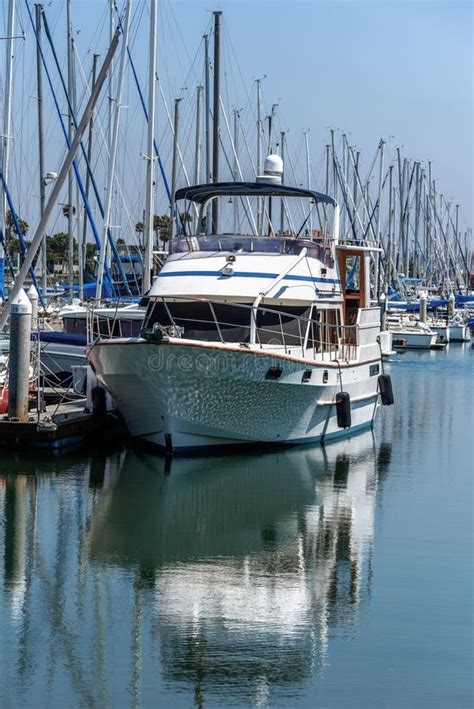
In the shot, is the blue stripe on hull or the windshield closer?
the blue stripe on hull

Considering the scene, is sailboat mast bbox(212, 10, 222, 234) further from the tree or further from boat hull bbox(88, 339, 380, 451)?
boat hull bbox(88, 339, 380, 451)

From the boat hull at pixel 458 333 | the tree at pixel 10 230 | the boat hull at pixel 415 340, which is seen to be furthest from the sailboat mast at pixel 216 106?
the boat hull at pixel 458 333

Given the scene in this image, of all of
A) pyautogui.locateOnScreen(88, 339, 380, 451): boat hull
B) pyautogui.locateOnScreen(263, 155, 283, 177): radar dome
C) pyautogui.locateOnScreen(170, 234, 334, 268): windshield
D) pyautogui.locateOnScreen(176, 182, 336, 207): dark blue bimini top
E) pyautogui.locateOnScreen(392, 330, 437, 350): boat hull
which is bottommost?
pyautogui.locateOnScreen(392, 330, 437, 350): boat hull

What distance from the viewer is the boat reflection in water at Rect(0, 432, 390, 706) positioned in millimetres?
11961

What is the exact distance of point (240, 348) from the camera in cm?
2216

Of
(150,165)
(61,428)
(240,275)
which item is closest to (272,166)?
(150,165)

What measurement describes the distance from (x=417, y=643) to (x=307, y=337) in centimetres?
1183

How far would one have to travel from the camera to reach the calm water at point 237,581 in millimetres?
11875

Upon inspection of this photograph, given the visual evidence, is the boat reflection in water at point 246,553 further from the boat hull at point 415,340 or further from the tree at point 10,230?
the boat hull at point 415,340

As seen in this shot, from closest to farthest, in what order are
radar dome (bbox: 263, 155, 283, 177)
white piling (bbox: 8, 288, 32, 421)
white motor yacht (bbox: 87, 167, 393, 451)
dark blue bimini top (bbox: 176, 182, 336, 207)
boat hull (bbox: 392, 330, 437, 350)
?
white motor yacht (bbox: 87, 167, 393, 451) → white piling (bbox: 8, 288, 32, 421) → dark blue bimini top (bbox: 176, 182, 336, 207) → radar dome (bbox: 263, 155, 283, 177) → boat hull (bbox: 392, 330, 437, 350)

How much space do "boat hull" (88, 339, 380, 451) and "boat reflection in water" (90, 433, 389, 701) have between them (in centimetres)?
53

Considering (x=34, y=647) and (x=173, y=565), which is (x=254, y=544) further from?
(x=34, y=647)

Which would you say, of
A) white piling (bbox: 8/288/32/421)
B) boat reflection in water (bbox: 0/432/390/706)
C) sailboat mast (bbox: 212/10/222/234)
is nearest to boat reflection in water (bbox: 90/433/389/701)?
boat reflection in water (bbox: 0/432/390/706)

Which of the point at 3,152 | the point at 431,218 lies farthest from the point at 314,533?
the point at 431,218
